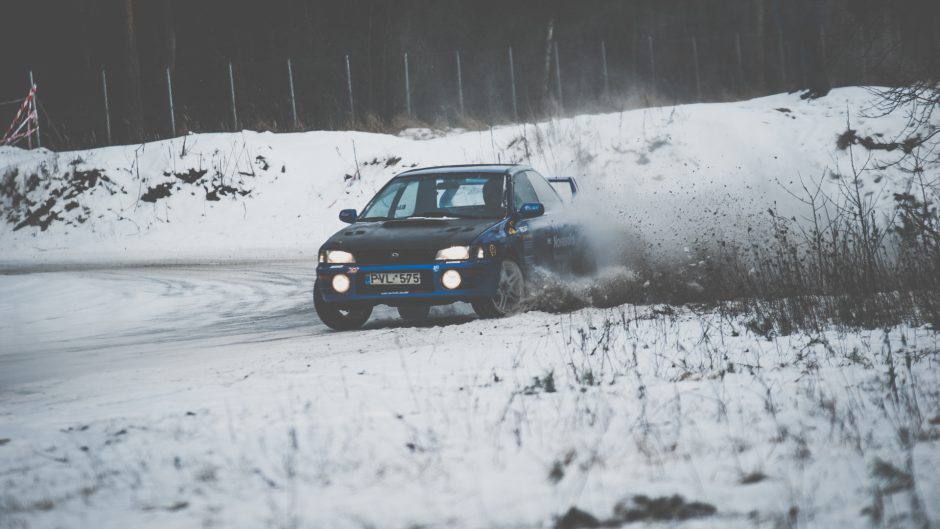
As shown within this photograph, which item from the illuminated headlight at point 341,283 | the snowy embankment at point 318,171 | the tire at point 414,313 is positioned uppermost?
the snowy embankment at point 318,171

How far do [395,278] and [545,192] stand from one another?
2.96 meters

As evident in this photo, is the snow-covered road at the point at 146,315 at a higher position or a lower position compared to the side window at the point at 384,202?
lower

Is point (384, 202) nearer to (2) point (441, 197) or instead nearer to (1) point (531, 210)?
(2) point (441, 197)

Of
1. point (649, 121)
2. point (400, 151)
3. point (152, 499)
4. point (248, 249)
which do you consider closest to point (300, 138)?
point (400, 151)

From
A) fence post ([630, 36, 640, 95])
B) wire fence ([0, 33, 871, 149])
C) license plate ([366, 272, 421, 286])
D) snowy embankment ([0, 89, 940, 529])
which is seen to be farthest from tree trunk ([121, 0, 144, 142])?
license plate ([366, 272, 421, 286])

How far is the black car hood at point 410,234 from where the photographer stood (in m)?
10.1

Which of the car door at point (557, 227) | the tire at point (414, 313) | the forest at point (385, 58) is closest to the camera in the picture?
the tire at point (414, 313)

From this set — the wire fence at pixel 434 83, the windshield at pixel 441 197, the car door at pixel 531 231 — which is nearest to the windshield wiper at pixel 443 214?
the windshield at pixel 441 197

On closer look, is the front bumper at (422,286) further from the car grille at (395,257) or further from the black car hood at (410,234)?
the black car hood at (410,234)

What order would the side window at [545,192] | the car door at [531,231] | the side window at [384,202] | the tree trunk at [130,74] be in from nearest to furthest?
the car door at [531,231], the side window at [384,202], the side window at [545,192], the tree trunk at [130,74]

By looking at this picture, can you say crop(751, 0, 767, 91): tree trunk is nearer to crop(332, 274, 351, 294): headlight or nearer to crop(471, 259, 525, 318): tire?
crop(471, 259, 525, 318): tire

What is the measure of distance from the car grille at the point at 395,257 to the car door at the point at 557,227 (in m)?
1.92

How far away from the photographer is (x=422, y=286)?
32.7ft

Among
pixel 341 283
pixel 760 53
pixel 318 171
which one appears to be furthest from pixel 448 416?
pixel 760 53
